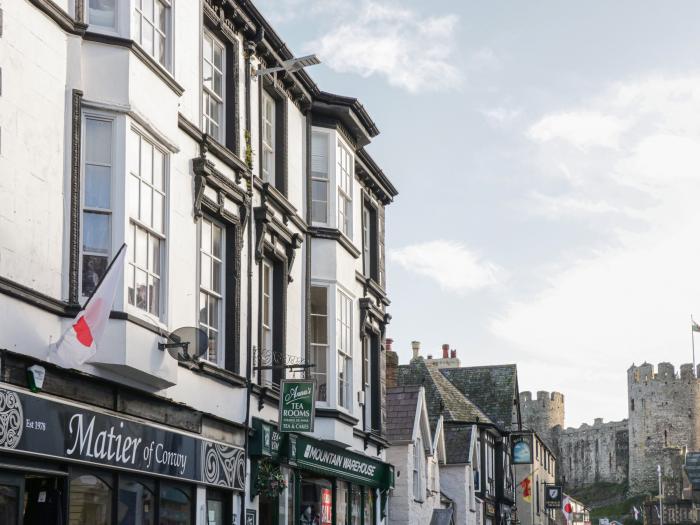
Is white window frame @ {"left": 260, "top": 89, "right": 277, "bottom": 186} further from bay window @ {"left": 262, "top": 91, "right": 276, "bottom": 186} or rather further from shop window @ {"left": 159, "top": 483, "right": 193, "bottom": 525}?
shop window @ {"left": 159, "top": 483, "right": 193, "bottom": 525}

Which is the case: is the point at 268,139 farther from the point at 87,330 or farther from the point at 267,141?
the point at 87,330

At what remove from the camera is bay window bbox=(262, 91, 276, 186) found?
72.4ft

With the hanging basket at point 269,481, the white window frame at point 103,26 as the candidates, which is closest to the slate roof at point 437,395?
the hanging basket at point 269,481

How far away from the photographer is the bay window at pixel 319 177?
24594 millimetres

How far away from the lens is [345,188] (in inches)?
1017

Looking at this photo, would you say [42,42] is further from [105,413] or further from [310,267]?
A: [310,267]

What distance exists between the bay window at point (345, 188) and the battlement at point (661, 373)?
4018 inches

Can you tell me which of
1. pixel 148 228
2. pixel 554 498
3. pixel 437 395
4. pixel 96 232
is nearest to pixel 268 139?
pixel 148 228

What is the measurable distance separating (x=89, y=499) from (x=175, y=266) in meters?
3.46

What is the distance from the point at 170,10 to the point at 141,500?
6512mm

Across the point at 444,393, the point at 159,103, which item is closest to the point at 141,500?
the point at 159,103

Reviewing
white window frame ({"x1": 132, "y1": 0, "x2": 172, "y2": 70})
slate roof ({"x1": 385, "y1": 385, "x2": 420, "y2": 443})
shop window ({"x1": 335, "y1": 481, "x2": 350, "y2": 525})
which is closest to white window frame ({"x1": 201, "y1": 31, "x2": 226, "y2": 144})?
white window frame ({"x1": 132, "y1": 0, "x2": 172, "y2": 70})

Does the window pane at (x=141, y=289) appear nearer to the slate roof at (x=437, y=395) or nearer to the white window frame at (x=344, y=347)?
the white window frame at (x=344, y=347)

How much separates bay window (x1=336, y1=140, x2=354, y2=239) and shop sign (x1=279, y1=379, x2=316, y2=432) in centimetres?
531
